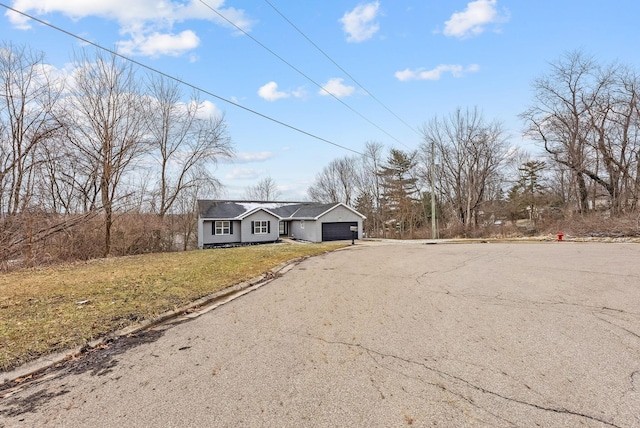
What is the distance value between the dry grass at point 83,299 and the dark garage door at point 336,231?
1783 cm

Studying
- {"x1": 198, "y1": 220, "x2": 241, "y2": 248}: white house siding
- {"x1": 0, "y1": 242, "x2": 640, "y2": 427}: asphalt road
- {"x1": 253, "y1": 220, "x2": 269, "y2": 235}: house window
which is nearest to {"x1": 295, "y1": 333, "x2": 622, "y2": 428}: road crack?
{"x1": 0, "y1": 242, "x2": 640, "y2": 427}: asphalt road

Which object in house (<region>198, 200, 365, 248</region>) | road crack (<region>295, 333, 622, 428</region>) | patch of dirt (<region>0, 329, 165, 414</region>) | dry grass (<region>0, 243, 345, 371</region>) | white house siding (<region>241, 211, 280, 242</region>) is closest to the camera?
road crack (<region>295, 333, 622, 428</region>)

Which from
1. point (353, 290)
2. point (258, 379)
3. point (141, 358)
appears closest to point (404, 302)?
point (353, 290)

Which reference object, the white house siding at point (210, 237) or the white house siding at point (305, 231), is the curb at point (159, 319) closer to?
the white house siding at point (305, 231)

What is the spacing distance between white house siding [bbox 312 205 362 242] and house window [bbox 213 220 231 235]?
24.1ft

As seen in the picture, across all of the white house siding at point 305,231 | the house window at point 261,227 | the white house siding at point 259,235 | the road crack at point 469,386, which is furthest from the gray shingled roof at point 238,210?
the road crack at point 469,386

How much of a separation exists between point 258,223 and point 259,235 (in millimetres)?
1080

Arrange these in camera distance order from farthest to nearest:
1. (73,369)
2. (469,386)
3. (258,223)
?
(258,223) < (73,369) < (469,386)

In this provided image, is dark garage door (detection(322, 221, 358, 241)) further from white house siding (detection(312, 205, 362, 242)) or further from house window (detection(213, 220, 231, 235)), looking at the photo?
house window (detection(213, 220, 231, 235))

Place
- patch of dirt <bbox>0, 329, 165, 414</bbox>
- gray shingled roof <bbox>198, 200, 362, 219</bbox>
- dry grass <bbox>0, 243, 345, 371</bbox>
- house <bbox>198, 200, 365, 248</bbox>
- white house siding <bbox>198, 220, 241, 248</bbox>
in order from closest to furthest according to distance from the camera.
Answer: patch of dirt <bbox>0, 329, 165, 414</bbox>
dry grass <bbox>0, 243, 345, 371</bbox>
white house siding <bbox>198, 220, 241, 248</bbox>
house <bbox>198, 200, 365, 248</bbox>
gray shingled roof <bbox>198, 200, 362, 219</bbox>

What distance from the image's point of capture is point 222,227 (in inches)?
1042

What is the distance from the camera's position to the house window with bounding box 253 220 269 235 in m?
27.5

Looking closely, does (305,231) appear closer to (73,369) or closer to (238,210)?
(238,210)

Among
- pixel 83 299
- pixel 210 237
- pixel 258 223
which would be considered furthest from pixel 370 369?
pixel 258 223
